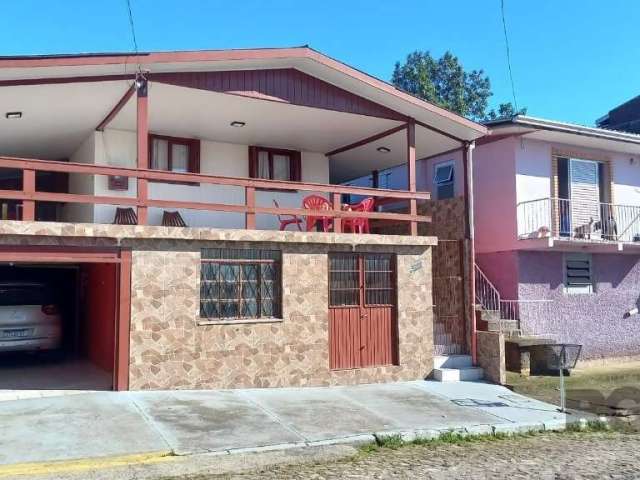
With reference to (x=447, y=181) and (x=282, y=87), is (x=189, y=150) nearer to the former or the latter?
(x=282, y=87)

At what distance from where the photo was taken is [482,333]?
1320 cm

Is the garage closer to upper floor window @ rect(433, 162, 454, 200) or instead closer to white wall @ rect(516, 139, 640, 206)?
upper floor window @ rect(433, 162, 454, 200)

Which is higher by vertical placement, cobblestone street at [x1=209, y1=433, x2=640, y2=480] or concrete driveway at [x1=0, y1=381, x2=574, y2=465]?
concrete driveway at [x1=0, y1=381, x2=574, y2=465]

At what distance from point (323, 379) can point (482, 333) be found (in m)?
3.67

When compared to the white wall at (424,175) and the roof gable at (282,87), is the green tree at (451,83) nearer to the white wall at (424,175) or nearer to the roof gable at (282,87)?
the white wall at (424,175)

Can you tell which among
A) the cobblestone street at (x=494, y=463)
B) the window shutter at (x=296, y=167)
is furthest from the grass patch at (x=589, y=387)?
the window shutter at (x=296, y=167)

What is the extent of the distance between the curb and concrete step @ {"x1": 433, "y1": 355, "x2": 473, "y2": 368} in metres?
7.11

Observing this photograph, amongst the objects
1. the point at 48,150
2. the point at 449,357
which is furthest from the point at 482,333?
the point at 48,150

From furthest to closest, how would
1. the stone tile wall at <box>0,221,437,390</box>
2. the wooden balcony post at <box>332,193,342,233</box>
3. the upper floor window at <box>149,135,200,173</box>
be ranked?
1. the upper floor window at <box>149,135,200,173</box>
2. the wooden balcony post at <box>332,193,342,233</box>
3. the stone tile wall at <box>0,221,437,390</box>

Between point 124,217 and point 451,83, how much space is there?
114ft

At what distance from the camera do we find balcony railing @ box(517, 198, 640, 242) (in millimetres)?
15664

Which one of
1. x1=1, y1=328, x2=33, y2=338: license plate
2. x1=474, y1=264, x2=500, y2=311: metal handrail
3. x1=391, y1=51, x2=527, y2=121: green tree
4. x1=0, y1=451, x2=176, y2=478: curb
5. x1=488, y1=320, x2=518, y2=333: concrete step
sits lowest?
x1=0, y1=451, x2=176, y2=478: curb

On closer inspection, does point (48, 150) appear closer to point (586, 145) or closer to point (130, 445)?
point (130, 445)

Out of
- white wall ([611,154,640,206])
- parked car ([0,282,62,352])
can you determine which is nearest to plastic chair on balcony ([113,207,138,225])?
parked car ([0,282,62,352])
